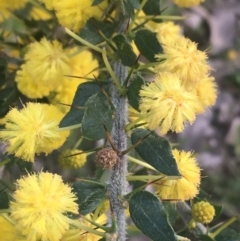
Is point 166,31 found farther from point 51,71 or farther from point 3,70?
point 3,70

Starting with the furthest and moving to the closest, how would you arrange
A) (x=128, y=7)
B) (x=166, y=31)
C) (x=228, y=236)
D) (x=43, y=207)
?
1. (x=166, y=31)
2. (x=228, y=236)
3. (x=128, y=7)
4. (x=43, y=207)

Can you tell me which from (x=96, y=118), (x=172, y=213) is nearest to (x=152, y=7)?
(x=96, y=118)

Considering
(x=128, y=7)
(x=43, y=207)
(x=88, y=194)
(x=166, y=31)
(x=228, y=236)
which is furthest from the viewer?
(x=166, y=31)

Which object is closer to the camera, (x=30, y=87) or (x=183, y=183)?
(x=183, y=183)

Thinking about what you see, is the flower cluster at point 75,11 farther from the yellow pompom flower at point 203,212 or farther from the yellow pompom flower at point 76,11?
the yellow pompom flower at point 203,212

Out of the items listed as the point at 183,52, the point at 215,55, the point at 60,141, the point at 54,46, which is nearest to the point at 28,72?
the point at 54,46

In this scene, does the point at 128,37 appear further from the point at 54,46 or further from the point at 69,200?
the point at 69,200

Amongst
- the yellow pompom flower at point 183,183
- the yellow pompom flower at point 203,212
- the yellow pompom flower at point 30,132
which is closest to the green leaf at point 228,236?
the yellow pompom flower at point 203,212
